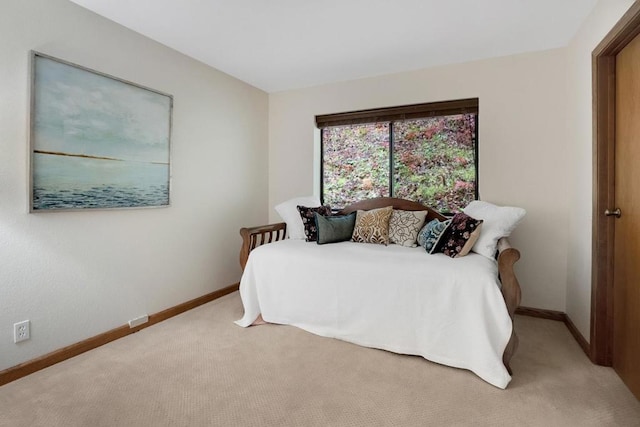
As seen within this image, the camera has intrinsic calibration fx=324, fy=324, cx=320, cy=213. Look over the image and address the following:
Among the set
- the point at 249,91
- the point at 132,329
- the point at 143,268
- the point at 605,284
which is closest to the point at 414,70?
the point at 249,91

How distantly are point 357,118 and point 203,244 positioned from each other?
2115 mm

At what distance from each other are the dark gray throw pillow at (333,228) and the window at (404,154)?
734 millimetres

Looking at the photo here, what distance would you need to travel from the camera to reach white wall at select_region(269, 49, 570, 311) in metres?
2.75

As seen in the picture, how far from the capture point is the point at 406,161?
345cm

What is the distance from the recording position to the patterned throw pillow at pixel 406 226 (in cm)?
277

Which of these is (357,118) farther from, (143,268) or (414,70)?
(143,268)

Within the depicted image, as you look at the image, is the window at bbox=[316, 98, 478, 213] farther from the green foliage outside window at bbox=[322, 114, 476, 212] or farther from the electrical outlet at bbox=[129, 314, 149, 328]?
the electrical outlet at bbox=[129, 314, 149, 328]

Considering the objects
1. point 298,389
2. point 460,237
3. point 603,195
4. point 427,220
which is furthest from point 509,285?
point 298,389

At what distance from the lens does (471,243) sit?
2.27m

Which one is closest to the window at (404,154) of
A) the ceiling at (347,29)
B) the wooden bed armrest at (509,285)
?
the ceiling at (347,29)

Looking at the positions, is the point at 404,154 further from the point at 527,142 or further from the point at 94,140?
the point at 94,140

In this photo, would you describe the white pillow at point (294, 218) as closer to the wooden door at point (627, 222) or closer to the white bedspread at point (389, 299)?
the white bedspread at point (389, 299)

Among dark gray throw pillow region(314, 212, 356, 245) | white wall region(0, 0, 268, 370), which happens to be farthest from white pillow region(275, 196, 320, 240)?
white wall region(0, 0, 268, 370)

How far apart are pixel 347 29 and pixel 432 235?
1.70 meters
